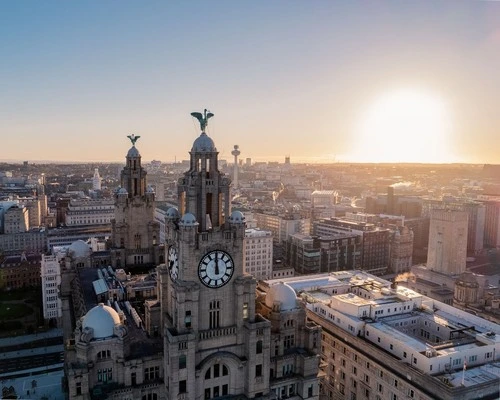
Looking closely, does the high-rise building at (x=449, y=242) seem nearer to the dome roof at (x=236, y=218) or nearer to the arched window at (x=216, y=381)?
the arched window at (x=216, y=381)

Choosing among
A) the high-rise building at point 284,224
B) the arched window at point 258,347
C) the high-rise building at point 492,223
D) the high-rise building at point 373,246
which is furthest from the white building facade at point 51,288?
the high-rise building at point 492,223

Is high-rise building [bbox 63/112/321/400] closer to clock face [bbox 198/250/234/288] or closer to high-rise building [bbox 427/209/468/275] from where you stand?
clock face [bbox 198/250/234/288]

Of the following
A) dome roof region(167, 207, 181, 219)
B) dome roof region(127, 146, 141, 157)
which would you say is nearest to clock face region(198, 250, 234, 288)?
dome roof region(167, 207, 181, 219)

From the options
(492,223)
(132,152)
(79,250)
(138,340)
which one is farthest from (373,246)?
(138,340)

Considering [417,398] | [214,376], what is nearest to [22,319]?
[214,376]

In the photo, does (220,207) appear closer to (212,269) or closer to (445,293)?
(212,269)

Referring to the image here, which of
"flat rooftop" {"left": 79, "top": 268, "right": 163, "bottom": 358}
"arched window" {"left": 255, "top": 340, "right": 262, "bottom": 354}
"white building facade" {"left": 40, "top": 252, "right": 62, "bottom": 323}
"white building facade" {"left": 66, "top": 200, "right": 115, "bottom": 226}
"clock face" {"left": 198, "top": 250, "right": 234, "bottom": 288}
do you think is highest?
"clock face" {"left": 198, "top": 250, "right": 234, "bottom": 288}
